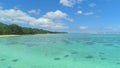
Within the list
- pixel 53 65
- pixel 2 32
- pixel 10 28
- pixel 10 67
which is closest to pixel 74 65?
pixel 53 65

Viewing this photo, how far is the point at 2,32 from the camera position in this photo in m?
90.8

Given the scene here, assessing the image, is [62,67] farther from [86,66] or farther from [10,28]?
[10,28]

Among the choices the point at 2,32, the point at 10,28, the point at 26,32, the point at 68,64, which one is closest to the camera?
the point at 68,64

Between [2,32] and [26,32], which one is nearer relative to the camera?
[2,32]

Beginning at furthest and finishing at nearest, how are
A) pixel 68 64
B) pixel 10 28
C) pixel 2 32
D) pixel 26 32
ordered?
pixel 26 32 → pixel 10 28 → pixel 2 32 → pixel 68 64

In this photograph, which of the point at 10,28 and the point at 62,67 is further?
the point at 10,28

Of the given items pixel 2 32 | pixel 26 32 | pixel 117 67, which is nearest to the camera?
pixel 117 67

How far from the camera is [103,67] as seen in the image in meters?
14.2

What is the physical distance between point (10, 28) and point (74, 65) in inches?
3550

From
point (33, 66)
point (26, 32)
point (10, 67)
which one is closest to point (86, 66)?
point (33, 66)

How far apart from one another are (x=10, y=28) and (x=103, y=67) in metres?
91.6

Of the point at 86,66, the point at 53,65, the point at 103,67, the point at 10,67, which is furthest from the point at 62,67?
the point at 10,67

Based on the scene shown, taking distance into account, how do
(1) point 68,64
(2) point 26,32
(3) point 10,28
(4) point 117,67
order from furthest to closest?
1. (2) point 26,32
2. (3) point 10,28
3. (1) point 68,64
4. (4) point 117,67

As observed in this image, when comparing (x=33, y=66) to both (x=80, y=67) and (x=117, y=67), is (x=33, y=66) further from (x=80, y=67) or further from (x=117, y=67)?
(x=117, y=67)
